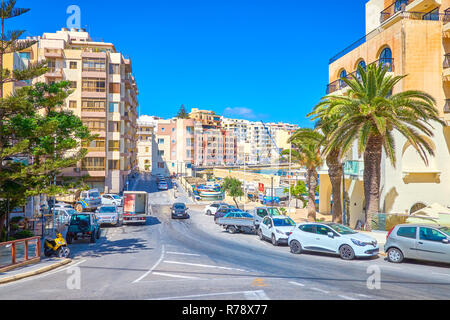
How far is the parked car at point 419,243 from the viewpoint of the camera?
14.6 metres

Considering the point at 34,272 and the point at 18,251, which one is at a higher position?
the point at 18,251

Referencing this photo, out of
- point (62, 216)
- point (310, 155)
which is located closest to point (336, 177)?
point (310, 155)

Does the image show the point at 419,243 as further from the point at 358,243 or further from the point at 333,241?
the point at 333,241

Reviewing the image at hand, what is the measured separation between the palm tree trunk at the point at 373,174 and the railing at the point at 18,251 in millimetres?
18097

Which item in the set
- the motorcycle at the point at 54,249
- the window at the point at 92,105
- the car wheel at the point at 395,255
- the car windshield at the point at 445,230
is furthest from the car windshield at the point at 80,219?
the window at the point at 92,105

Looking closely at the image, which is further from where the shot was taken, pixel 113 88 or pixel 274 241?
pixel 113 88

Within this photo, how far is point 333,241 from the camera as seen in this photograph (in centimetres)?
1728

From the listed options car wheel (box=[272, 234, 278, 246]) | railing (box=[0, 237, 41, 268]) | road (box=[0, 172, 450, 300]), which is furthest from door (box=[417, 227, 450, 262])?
railing (box=[0, 237, 41, 268])

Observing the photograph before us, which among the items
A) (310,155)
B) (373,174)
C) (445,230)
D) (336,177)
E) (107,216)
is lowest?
(107,216)

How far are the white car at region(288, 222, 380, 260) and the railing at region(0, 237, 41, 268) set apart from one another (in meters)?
11.8

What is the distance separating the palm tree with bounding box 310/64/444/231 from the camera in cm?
2116

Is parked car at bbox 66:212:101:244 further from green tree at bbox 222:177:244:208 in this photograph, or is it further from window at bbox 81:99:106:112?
window at bbox 81:99:106:112

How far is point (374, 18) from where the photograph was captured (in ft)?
114

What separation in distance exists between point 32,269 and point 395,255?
14813 mm
